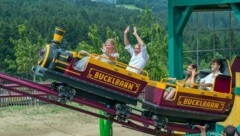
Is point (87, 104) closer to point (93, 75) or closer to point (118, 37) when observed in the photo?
point (93, 75)

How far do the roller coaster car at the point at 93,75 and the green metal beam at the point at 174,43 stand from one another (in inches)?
139

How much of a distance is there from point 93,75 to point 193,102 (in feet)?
5.54

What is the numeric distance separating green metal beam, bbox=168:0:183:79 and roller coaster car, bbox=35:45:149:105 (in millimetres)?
3542

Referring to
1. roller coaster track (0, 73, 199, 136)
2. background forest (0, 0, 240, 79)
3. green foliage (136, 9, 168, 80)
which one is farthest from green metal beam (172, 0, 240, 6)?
green foliage (136, 9, 168, 80)

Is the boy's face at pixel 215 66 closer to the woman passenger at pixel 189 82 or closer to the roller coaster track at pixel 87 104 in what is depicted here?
the woman passenger at pixel 189 82

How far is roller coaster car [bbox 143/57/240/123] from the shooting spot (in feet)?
23.5

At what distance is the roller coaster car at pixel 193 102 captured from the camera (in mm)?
7148

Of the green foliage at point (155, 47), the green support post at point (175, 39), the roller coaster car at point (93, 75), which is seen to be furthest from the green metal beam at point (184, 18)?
the green foliage at point (155, 47)

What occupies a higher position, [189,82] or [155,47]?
[155,47]

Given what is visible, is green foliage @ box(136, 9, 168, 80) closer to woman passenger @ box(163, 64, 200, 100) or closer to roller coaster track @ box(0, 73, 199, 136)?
woman passenger @ box(163, 64, 200, 100)

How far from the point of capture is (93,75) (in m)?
6.61

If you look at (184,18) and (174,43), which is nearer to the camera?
(184,18)

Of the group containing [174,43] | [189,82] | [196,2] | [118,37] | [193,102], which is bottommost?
[193,102]

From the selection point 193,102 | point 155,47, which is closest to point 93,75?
point 193,102
